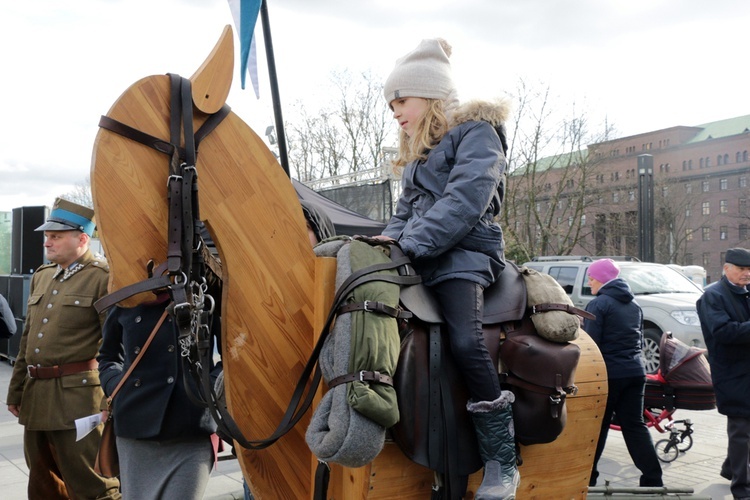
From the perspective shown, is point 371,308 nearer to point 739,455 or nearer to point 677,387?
point 739,455

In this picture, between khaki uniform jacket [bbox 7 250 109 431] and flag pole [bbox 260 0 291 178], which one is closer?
flag pole [bbox 260 0 291 178]

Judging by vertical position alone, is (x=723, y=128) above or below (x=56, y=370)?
above

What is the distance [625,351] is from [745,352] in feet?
3.11

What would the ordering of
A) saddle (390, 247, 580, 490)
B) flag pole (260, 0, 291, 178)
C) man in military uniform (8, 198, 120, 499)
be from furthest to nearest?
man in military uniform (8, 198, 120, 499) < flag pole (260, 0, 291, 178) < saddle (390, 247, 580, 490)

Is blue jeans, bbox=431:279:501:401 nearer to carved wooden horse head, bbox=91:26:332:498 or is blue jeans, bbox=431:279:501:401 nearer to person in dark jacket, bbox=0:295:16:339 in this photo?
carved wooden horse head, bbox=91:26:332:498

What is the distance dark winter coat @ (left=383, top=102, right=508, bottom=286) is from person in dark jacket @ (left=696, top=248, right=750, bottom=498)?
148 inches

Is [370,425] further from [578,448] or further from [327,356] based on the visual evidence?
[578,448]

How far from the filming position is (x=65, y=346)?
174 inches

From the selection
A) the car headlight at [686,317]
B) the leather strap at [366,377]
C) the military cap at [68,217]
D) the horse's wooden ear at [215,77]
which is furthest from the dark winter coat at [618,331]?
the car headlight at [686,317]

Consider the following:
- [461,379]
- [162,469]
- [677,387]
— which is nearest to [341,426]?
[461,379]

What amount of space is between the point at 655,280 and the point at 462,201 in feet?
35.5

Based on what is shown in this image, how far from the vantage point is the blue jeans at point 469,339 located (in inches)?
100

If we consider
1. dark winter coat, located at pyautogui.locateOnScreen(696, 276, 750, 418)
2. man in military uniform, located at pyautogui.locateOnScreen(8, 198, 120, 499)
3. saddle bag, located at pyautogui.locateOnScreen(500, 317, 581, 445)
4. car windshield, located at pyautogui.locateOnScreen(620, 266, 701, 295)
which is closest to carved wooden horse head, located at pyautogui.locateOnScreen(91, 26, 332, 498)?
saddle bag, located at pyautogui.locateOnScreen(500, 317, 581, 445)

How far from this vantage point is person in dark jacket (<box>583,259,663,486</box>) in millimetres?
5738
